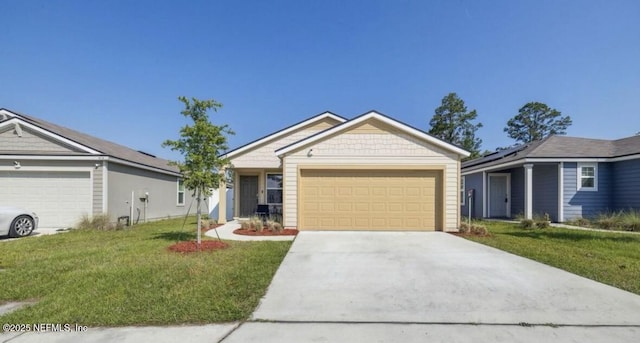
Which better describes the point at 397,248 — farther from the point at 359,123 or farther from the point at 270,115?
the point at 270,115

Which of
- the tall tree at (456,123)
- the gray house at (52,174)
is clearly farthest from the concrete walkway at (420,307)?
the tall tree at (456,123)

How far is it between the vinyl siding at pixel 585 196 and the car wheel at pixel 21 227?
69.1 feet

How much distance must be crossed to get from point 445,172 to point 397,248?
4.42 metres

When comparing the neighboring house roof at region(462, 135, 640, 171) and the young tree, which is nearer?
the young tree

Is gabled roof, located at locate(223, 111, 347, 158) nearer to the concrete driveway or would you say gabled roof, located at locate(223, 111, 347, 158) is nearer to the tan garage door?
the tan garage door

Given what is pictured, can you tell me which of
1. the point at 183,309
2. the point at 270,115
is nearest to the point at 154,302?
the point at 183,309

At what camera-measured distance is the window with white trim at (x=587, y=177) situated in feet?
46.1

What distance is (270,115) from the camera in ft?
86.5

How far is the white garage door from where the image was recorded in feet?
38.9

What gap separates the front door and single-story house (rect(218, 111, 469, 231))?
8.29 meters

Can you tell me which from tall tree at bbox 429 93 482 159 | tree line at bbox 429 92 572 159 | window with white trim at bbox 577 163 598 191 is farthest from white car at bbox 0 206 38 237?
tree line at bbox 429 92 572 159

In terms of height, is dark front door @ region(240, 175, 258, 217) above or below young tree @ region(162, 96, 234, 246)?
below

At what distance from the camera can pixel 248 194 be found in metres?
16.3

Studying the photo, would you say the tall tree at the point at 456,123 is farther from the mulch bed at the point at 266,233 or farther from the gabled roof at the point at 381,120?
the mulch bed at the point at 266,233
